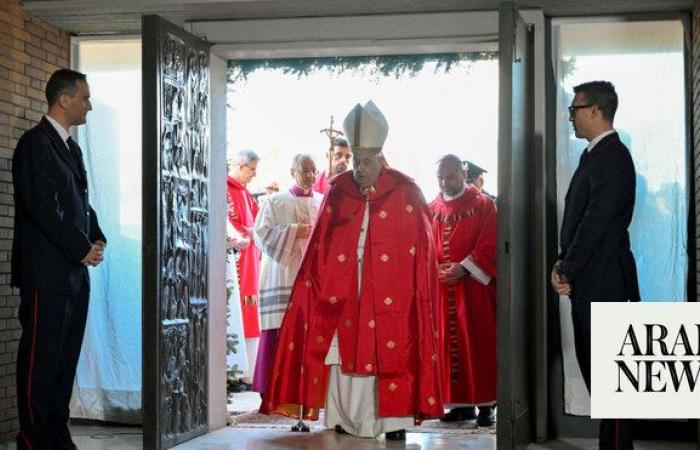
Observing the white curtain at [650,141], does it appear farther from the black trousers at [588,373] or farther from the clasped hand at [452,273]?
the black trousers at [588,373]

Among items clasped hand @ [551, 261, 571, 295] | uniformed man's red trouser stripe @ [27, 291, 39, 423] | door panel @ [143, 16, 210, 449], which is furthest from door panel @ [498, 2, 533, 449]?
uniformed man's red trouser stripe @ [27, 291, 39, 423]

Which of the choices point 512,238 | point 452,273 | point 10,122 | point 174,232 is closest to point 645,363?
point 512,238

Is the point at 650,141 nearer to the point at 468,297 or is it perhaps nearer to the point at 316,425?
the point at 468,297

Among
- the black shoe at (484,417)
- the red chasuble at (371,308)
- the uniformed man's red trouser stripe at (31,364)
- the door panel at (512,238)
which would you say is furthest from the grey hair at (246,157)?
the uniformed man's red trouser stripe at (31,364)

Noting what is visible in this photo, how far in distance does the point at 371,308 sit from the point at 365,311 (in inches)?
1.5

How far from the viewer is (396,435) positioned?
6.88 m

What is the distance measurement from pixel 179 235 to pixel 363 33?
1.61 metres

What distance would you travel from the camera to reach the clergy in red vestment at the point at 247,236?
9.04 meters

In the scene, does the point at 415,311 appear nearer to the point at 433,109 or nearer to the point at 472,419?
the point at 472,419

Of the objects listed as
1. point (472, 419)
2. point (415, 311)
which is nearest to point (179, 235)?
point (415, 311)

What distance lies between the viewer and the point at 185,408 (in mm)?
6598

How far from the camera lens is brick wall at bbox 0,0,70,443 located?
260 inches

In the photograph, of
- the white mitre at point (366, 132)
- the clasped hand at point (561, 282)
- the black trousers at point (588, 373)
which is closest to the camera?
the black trousers at point (588, 373)

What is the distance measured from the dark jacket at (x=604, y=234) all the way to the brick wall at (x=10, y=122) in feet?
10.1
